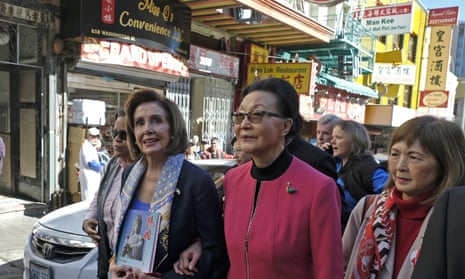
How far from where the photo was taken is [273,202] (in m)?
1.57

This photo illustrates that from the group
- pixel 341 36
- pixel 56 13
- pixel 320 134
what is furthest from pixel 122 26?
pixel 341 36

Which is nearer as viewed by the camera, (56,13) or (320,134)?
(320,134)

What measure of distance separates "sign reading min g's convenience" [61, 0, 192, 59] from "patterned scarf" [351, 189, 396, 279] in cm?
610

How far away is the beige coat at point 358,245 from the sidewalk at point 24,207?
622cm

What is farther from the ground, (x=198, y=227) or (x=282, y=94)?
(x=282, y=94)

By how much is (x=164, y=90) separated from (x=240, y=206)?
7.52 m

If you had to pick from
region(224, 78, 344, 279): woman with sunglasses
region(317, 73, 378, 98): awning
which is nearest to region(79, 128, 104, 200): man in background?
region(224, 78, 344, 279): woman with sunglasses

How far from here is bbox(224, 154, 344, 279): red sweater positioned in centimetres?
146

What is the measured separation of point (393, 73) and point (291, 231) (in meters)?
16.4

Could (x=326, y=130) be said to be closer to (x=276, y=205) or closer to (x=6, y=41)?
(x=276, y=205)

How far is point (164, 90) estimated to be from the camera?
8.80m

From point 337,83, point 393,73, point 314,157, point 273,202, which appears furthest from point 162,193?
point 393,73

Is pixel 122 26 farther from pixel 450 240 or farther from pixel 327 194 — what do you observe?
pixel 450 240

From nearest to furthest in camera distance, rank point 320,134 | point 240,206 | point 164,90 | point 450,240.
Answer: point 450,240 → point 240,206 → point 320,134 → point 164,90
